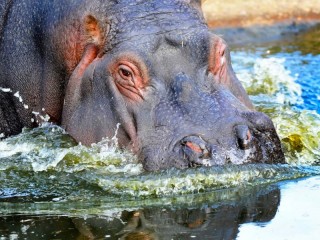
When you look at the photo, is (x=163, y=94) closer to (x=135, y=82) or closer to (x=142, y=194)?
(x=135, y=82)

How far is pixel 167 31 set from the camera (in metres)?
6.16

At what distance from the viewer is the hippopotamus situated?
5.71 m

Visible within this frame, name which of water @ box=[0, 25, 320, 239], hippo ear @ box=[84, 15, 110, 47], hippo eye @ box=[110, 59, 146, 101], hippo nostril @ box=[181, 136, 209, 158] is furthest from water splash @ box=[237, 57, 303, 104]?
hippo nostril @ box=[181, 136, 209, 158]

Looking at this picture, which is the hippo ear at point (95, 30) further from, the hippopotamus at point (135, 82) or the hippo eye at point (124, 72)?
the hippo eye at point (124, 72)

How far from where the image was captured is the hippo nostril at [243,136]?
5562 mm

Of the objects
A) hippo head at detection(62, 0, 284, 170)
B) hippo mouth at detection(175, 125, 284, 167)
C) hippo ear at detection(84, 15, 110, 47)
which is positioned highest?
hippo ear at detection(84, 15, 110, 47)

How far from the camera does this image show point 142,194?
17.9 feet

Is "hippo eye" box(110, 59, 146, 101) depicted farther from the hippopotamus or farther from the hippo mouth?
the hippo mouth

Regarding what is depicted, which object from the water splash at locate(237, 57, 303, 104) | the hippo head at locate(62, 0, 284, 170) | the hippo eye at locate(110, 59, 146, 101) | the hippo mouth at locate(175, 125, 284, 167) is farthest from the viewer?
the water splash at locate(237, 57, 303, 104)

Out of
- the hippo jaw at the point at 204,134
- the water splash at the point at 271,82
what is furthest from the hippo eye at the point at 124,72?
the water splash at the point at 271,82

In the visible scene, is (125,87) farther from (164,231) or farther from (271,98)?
(271,98)

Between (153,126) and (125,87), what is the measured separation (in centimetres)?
40

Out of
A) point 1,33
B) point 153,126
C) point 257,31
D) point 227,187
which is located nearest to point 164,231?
point 227,187

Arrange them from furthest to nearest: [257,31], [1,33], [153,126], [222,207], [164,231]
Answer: [257,31] < [1,33] < [153,126] < [222,207] < [164,231]
